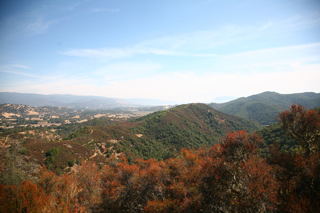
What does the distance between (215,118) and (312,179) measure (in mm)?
136314

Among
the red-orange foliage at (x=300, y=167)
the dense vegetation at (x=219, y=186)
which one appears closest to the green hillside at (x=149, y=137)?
the dense vegetation at (x=219, y=186)

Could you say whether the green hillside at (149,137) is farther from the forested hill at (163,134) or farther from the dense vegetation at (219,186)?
the dense vegetation at (219,186)

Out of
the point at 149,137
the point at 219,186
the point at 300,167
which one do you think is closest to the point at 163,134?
the point at 149,137

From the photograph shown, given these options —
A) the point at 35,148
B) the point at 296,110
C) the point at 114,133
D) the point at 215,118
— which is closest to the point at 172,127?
the point at 114,133

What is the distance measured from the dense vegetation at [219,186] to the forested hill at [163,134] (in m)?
38.5

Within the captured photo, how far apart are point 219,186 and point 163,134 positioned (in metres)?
88.8

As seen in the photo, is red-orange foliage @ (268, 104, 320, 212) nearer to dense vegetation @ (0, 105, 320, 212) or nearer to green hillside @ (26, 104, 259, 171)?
dense vegetation @ (0, 105, 320, 212)

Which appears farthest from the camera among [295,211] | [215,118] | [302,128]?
[215,118]

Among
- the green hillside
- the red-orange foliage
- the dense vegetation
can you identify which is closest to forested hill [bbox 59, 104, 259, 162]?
the green hillside

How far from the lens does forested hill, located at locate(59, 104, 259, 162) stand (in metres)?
59.4

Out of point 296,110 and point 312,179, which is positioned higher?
point 296,110

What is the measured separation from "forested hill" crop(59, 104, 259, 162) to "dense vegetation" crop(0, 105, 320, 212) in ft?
126

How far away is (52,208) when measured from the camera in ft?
23.5

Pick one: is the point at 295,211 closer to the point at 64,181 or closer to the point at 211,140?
the point at 64,181
